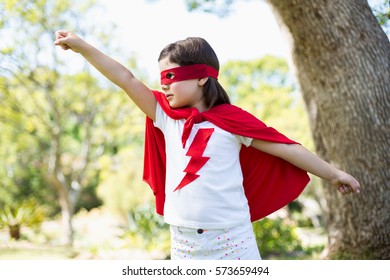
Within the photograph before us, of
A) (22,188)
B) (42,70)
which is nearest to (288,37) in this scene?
(42,70)

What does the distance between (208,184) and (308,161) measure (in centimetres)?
46

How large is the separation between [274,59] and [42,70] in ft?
47.6

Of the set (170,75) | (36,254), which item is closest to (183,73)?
(170,75)

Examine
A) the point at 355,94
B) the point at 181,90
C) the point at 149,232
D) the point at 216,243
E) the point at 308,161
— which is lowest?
the point at 149,232

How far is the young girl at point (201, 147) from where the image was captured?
78.8 inches

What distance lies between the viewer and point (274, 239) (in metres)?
7.33

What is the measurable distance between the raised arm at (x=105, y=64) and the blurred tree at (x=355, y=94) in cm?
212

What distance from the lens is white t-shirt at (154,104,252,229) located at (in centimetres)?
199

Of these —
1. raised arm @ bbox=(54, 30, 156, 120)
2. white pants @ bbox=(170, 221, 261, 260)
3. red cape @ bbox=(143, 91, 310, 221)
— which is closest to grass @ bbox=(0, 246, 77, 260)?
red cape @ bbox=(143, 91, 310, 221)

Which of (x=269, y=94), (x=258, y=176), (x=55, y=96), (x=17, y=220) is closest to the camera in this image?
(x=258, y=176)

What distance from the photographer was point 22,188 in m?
18.0

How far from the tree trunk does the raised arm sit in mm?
2122

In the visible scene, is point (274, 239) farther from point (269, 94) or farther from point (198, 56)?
point (269, 94)

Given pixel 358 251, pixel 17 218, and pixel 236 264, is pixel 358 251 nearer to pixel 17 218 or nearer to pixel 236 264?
pixel 236 264
